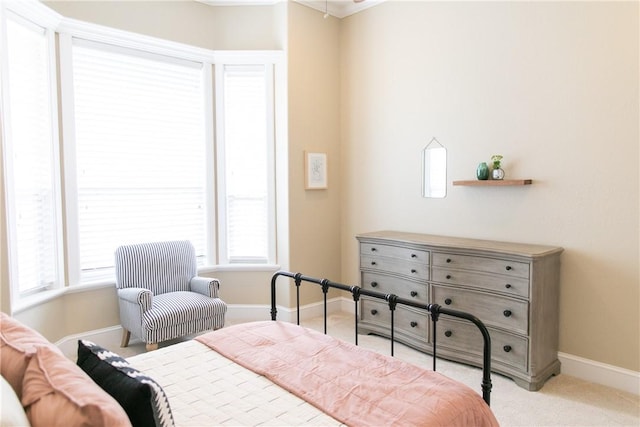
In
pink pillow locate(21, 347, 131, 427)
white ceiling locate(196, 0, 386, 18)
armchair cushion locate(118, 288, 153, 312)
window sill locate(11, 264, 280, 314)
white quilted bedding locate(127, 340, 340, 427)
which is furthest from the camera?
white ceiling locate(196, 0, 386, 18)

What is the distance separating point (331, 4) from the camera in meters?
4.75

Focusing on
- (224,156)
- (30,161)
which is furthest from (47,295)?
(224,156)

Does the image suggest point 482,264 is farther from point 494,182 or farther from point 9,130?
point 9,130

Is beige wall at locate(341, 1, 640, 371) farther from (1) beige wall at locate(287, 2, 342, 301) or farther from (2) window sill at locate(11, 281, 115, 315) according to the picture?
(2) window sill at locate(11, 281, 115, 315)

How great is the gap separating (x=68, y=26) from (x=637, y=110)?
14.1 ft

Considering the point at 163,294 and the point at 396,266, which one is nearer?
the point at 396,266

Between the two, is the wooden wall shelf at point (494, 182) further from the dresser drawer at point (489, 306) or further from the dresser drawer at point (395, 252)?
the dresser drawer at point (489, 306)

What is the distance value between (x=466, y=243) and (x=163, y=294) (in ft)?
8.73

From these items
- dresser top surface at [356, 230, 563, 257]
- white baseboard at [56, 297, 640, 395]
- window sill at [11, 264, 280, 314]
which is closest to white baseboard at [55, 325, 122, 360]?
white baseboard at [56, 297, 640, 395]

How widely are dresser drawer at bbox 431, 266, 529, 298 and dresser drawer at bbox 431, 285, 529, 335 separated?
2.1 inches

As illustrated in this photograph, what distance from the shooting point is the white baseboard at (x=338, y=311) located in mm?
3117

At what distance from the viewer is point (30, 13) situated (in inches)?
132

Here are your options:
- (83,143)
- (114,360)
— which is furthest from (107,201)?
(114,360)

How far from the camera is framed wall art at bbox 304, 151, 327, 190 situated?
4.73m
